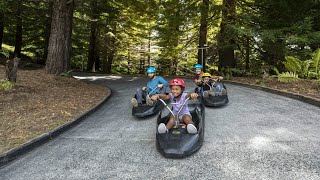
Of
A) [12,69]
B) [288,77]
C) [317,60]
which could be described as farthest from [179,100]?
[317,60]

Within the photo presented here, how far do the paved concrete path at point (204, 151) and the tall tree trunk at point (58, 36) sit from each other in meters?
6.25

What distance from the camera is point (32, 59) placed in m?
25.2

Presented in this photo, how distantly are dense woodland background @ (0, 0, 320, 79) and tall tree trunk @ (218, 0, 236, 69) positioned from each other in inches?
2.0

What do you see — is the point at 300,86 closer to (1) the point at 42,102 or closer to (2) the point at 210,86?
(2) the point at 210,86

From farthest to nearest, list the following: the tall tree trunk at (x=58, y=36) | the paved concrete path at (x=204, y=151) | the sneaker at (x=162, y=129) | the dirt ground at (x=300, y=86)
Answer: the tall tree trunk at (x=58, y=36) < the dirt ground at (x=300, y=86) < the sneaker at (x=162, y=129) < the paved concrete path at (x=204, y=151)

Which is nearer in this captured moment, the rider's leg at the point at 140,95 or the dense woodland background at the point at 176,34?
the rider's leg at the point at 140,95

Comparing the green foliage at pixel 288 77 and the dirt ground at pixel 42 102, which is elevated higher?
the green foliage at pixel 288 77

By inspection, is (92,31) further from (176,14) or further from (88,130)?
(88,130)

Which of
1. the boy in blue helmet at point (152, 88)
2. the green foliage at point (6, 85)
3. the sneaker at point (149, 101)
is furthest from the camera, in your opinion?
the green foliage at point (6, 85)

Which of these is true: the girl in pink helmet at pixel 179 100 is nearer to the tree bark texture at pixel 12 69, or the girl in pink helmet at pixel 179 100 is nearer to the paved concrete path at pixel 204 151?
the paved concrete path at pixel 204 151

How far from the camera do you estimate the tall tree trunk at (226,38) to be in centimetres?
1480

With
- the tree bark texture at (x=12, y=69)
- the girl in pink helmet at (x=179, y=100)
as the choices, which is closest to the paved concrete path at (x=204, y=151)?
the girl in pink helmet at (x=179, y=100)

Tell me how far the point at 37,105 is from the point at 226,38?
9.86 meters

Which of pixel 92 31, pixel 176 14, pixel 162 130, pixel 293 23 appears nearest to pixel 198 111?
pixel 162 130
